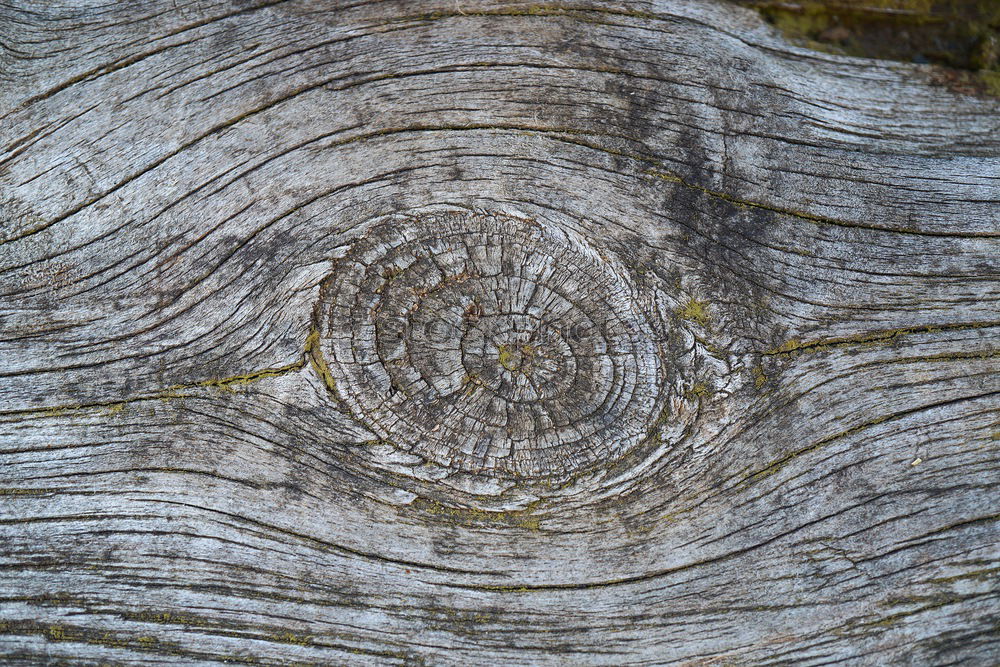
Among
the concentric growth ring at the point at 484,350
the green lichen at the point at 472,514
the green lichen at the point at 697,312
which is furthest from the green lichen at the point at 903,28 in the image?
the green lichen at the point at 472,514

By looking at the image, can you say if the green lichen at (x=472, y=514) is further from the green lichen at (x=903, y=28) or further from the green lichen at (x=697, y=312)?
the green lichen at (x=903, y=28)

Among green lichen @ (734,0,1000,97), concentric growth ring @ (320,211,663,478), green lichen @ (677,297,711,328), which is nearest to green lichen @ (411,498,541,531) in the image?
concentric growth ring @ (320,211,663,478)

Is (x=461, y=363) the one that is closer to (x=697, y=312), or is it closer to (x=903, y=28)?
(x=697, y=312)

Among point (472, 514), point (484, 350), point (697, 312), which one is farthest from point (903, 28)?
point (472, 514)

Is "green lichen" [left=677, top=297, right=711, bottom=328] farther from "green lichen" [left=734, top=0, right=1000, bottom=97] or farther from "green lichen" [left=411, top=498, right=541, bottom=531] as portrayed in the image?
"green lichen" [left=734, top=0, right=1000, bottom=97]

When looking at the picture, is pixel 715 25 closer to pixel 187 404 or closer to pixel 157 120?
pixel 157 120

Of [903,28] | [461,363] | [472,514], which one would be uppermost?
[903,28]
